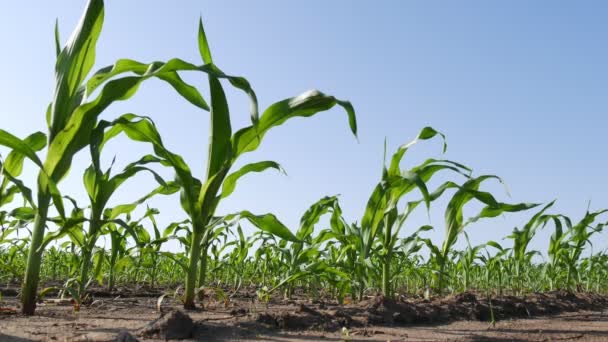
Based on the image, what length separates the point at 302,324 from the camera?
2.08m

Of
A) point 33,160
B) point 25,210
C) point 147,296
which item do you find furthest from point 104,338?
point 147,296

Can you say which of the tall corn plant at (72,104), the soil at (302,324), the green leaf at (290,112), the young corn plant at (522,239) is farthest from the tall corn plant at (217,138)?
the young corn plant at (522,239)

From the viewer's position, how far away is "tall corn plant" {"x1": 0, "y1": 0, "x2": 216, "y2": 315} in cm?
200

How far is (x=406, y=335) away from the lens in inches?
79.8

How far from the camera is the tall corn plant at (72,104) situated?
2.00 meters

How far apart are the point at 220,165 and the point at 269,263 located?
112 inches

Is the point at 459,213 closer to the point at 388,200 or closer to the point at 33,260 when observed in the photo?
the point at 388,200

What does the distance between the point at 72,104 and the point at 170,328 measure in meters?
1.03

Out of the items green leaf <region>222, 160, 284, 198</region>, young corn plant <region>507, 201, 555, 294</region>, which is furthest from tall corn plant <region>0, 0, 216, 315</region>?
young corn plant <region>507, 201, 555, 294</region>

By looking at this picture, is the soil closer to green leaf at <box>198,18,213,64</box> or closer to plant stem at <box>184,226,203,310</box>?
plant stem at <box>184,226,203,310</box>

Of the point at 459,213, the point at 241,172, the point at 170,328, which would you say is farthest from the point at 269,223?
the point at 459,213

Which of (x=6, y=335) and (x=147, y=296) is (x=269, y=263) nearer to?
(x=147, y=296)

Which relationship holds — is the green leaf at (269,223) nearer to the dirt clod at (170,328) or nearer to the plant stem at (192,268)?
the plant stem at (192,268)

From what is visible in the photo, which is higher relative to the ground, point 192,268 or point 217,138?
point 217,138
